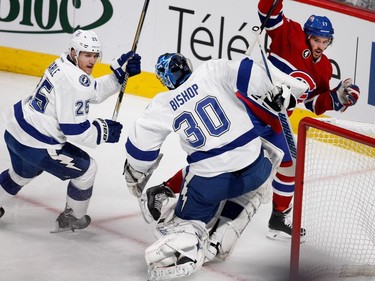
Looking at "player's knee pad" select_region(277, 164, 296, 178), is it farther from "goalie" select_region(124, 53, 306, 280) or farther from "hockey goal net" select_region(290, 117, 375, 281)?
"goalie" select_region(124, 53, 306, 280)

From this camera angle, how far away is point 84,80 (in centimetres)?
445

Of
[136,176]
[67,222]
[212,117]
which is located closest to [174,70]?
[212,117]

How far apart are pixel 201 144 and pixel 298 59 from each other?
35.0 inches

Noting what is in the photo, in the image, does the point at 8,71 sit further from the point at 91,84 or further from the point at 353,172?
the point at 353,172

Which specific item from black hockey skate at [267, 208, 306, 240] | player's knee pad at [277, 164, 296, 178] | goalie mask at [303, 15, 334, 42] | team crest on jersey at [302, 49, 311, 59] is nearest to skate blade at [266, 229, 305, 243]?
black hockey skate at [267, 208, 306, 240]

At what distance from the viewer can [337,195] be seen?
462 centimetres

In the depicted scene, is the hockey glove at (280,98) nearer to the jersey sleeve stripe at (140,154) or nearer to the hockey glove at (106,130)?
the jersey sleeve stripe at (140,154)

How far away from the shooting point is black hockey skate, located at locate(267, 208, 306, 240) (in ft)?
15.8

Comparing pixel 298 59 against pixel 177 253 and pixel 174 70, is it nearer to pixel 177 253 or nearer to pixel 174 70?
pixel 174 70

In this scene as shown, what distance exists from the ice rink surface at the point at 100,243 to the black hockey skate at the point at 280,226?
4cm

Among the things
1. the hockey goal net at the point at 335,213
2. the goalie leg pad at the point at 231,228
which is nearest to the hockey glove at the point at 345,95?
the hockey goal net at the point at 335,213

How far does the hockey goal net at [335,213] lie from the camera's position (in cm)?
416

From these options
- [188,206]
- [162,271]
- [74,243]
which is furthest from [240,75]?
[74,243]

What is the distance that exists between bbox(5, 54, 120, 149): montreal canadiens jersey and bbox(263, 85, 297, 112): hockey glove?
0.86m
